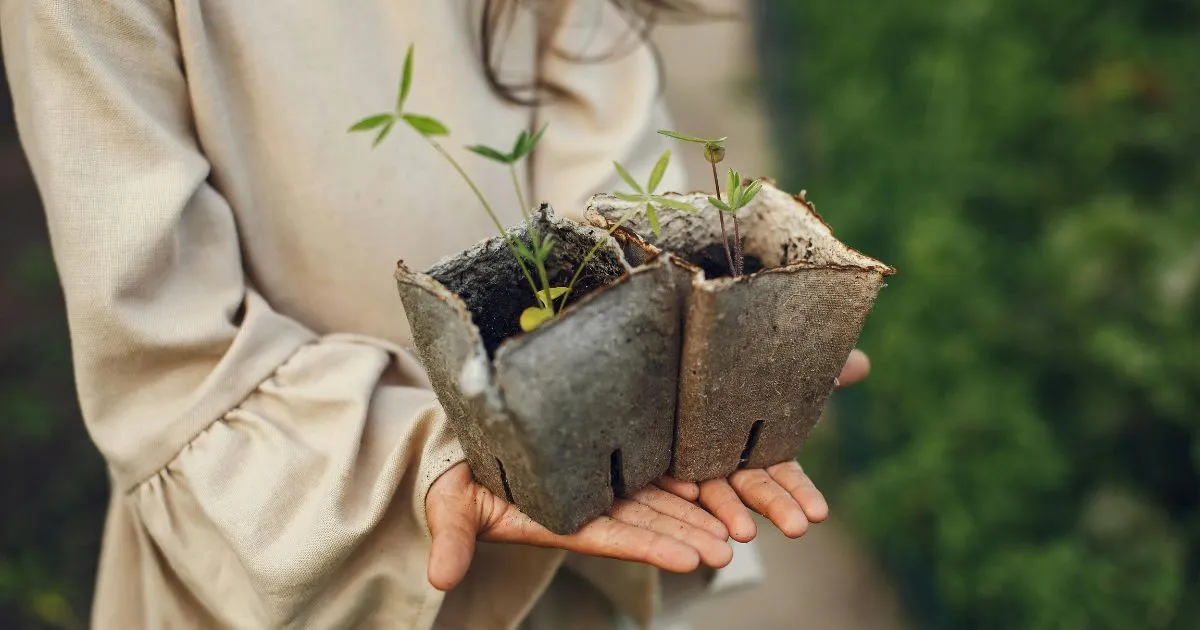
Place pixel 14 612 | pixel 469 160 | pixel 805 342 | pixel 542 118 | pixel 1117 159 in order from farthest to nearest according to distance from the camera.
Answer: pixel 1117 159, pixel 14 612, pixel 542 118, pixel 469 160, pixel 805 342

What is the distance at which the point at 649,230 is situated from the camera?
1178 millimetres

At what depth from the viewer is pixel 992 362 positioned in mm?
2533

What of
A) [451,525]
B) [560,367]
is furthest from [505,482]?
[560,367]

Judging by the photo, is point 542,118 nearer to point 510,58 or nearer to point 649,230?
point 510,58

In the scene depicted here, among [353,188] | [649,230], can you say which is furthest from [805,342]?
[353,188]

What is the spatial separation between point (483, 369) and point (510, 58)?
2.29ft

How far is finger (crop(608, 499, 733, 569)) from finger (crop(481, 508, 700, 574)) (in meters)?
0.01

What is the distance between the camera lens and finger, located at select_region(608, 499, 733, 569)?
1.03m

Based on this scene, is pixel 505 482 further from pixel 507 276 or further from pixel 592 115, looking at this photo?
pixel 592 115

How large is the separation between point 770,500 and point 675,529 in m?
0.14

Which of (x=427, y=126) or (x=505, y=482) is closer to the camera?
(x=427, y=126)

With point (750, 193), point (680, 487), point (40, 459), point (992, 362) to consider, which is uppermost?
point (750, 193)

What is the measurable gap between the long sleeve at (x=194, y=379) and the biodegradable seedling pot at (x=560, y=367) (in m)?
0.15

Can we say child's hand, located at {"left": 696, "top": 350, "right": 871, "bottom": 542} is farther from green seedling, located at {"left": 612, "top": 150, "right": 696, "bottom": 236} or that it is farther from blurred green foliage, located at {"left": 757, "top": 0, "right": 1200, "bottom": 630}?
blurred green foliage, located at {"left": 757, "top": 0, "right": 1200, "bottom": 630}
